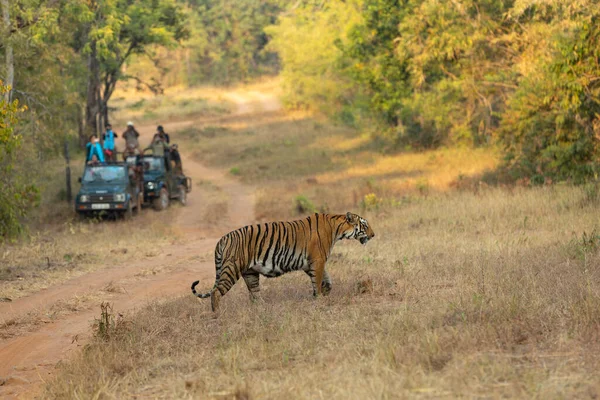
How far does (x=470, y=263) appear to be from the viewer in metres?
11.5

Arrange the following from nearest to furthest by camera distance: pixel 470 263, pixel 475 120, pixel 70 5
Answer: pixel 470 263 < pixel 70 5 < pixel 475 120

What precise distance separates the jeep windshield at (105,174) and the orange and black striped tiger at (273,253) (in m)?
13.1

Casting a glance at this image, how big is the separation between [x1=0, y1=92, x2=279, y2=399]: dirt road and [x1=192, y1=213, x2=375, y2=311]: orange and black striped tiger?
186cm

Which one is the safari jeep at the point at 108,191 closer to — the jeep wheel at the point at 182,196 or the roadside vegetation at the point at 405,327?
the jeep wheel at the point at 182,196

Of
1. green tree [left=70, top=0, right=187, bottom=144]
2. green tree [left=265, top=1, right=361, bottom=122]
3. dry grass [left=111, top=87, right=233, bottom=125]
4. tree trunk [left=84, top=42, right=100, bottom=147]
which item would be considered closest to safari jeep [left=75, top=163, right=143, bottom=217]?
green tree [left=70, top=0, right=187, bottom=144]

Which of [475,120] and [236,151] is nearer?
[475,120]

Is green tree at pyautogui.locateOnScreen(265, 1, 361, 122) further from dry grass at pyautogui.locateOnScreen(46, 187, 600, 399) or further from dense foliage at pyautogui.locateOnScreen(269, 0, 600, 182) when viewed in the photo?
dry grass at pyautogui.locateOnScreen(46, 187, 600, 399)

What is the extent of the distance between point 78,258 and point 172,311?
253 inches

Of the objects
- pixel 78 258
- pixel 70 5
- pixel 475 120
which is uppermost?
pixel 70 5

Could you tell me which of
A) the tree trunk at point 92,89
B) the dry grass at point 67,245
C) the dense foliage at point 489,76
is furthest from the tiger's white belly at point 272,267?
the tree trunk at point 92,89

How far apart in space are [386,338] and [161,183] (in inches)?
699

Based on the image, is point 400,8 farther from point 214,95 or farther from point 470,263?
point 214,95

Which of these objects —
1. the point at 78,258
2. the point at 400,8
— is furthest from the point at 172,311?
the point at 400,8

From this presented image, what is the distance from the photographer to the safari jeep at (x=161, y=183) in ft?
78.5
